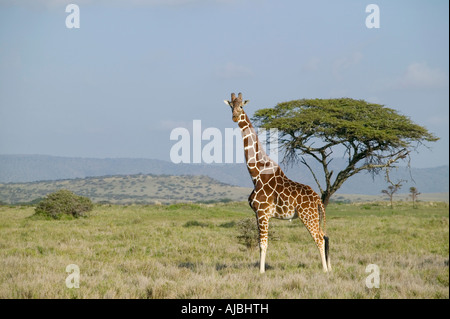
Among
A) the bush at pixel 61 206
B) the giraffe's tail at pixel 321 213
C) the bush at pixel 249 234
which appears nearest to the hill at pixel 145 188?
the bush at pixel 61 206

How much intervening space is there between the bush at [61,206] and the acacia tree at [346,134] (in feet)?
45.8

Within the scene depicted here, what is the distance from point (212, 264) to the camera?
570 inches

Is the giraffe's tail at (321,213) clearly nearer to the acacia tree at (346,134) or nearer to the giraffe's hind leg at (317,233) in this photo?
the giraffe's hind leg at (317,233)

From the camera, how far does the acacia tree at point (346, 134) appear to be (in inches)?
1116

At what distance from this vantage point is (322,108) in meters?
30.5

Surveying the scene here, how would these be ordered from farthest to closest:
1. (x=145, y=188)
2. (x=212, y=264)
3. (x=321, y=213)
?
(x=145, y=188) < (x=212, y=264) < (x=321, y=213)

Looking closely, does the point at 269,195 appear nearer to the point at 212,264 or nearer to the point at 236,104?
the point at 236,104

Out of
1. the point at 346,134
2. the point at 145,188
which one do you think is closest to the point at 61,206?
the point at 346,134

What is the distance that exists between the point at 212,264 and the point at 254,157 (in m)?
3.63

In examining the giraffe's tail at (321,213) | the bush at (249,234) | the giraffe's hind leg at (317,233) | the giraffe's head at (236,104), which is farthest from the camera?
the bush at (249,234)

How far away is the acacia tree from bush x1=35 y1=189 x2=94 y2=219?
1395 centimetres

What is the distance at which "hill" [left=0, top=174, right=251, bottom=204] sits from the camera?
428ft
